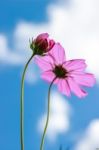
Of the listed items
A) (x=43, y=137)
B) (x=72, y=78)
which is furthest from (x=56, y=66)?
(x=43, y=137)

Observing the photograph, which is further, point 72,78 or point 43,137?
point 72,78

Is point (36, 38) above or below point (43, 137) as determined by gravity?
above

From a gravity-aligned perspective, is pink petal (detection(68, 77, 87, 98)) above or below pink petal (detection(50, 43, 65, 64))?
below

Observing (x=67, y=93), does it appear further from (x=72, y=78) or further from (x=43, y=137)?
(x=43, y=137)

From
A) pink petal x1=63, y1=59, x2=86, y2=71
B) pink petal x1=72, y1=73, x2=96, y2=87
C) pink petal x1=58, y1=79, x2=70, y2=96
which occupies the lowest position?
pink petal x1=58, y1=79, x2=70, y2=96
